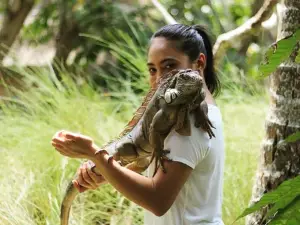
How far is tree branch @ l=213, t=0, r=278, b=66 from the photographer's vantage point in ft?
11.0

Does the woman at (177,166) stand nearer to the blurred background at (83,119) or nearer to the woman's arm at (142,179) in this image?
the woman's arm at (142,179)

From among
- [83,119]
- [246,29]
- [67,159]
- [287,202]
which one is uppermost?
[246,29]

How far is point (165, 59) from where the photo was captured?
5.04ft

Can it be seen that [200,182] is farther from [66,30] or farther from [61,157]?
[66,30]

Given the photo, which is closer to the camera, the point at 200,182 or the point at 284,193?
the point at 284,193

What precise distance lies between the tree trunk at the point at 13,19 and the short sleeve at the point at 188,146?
15.0ft

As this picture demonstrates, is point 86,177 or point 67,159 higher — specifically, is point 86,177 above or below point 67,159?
below

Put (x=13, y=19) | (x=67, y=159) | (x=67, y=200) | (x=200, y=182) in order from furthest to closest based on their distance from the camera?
1. (x=13, y=19)
2. (x=67, y=159)
3. (x=67, y=200)
4. (x=200, y=182)

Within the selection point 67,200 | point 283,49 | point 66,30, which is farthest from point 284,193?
point 66,30

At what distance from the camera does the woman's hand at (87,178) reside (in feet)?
5.23

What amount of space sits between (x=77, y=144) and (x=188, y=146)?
267mm

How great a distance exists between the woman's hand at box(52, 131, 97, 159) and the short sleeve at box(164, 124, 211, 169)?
0.18 meters

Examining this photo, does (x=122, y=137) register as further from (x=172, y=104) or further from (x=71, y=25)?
(x=71, y=25)

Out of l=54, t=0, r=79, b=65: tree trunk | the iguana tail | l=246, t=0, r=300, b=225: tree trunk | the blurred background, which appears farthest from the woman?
l=54, t=0, r=79, b=65: tree trunk
